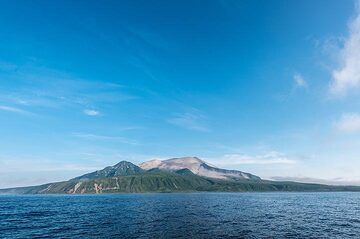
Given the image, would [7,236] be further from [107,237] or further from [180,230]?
[180,230]

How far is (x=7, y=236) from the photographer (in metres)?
62.4

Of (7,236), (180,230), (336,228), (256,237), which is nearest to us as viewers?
(256,237)

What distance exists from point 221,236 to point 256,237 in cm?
695

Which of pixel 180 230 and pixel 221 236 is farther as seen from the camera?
pixel 180 230

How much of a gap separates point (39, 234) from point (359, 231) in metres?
72.8

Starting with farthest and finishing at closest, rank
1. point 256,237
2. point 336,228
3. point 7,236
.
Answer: point 336,228 < point 7,236 < point 256,237

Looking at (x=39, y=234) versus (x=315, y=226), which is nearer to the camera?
(x=39, y=234)

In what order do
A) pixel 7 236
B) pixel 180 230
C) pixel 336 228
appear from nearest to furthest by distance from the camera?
1. pixel 7 236
2. pixel 180 230
3. pixel 336 228

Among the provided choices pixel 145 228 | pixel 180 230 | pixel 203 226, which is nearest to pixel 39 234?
pixel 145 228

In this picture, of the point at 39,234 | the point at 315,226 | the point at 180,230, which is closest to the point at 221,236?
the point at 180,230

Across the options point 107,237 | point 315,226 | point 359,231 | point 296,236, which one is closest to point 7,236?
point 107,237

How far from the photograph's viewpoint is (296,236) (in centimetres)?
6016

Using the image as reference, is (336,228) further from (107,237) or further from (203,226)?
(107,237)

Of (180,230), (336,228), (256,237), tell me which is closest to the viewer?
(256,237)
